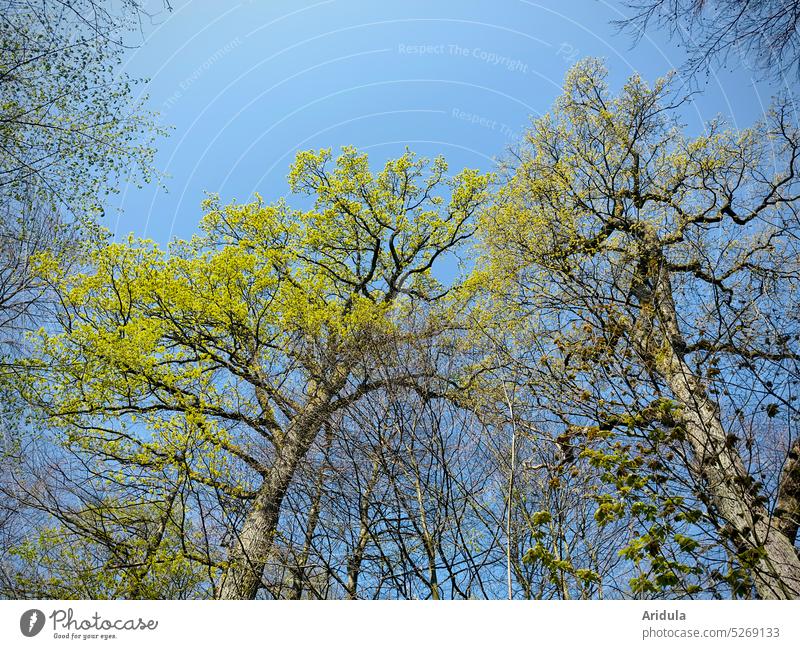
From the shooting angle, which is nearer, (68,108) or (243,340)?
(68,108)

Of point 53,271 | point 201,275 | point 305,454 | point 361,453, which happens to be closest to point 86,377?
point 53,271

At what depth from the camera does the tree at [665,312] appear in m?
2.45

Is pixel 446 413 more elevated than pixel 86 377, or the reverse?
pixel 86 377

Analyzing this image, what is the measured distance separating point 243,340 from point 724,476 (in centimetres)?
611

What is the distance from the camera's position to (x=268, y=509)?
415 cm

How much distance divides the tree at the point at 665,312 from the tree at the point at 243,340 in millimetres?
1326

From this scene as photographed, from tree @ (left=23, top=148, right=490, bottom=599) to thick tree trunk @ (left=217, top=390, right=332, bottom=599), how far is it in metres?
0.02

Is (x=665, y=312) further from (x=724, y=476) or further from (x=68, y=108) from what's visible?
(x=68, y=108)

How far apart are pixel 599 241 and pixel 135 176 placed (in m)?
5.16

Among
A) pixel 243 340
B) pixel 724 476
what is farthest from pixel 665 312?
pixel 243 340

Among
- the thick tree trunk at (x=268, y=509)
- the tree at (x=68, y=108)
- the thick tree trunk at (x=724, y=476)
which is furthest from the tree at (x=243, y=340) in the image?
the thick tree trunk at (x=724, y=476)

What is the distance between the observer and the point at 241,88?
406 inches
